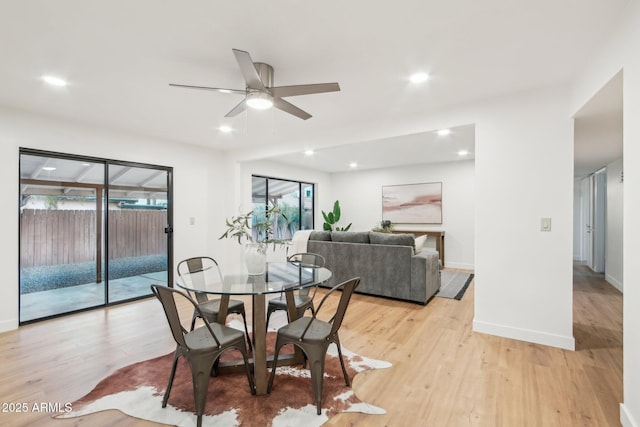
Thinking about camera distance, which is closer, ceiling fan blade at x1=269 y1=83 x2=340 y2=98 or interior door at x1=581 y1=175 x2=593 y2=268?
ceiling fan blade at x1=269 y1=83 x2=340 y2=98

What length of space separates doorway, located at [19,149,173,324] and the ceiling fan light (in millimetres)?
2942

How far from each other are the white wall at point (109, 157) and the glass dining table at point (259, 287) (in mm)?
2383

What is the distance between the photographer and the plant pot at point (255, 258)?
2500mm

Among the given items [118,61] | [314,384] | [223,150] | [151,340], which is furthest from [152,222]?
Answer: [314,384]

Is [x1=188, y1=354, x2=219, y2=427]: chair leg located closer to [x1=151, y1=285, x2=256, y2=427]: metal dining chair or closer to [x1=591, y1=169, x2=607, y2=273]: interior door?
[x1=151, y1=285, x2=256, y2=427]: metal dining chair

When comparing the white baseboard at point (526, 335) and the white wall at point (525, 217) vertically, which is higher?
the white wall at point (525, 217)

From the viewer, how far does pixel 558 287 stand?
2775 millimetres

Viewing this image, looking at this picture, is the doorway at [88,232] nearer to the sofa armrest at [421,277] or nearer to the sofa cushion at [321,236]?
the sofa cushion at [321,236]

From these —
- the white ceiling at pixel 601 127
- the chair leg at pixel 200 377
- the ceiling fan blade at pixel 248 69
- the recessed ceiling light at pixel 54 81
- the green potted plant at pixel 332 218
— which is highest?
the recessed ceiling light at pixel 54 81

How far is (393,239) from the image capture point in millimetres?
4301

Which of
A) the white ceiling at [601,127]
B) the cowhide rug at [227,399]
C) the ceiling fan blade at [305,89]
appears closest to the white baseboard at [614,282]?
the white ceiling at [601,127]

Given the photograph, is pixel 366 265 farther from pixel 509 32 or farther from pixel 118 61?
pixel 118 61

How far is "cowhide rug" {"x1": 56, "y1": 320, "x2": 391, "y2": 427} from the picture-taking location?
72.5 inches

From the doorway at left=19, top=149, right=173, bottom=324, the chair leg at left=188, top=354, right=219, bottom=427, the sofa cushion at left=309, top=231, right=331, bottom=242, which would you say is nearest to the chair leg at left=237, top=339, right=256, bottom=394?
the chair leg at left=188, top=354, right=219, bottom=427
